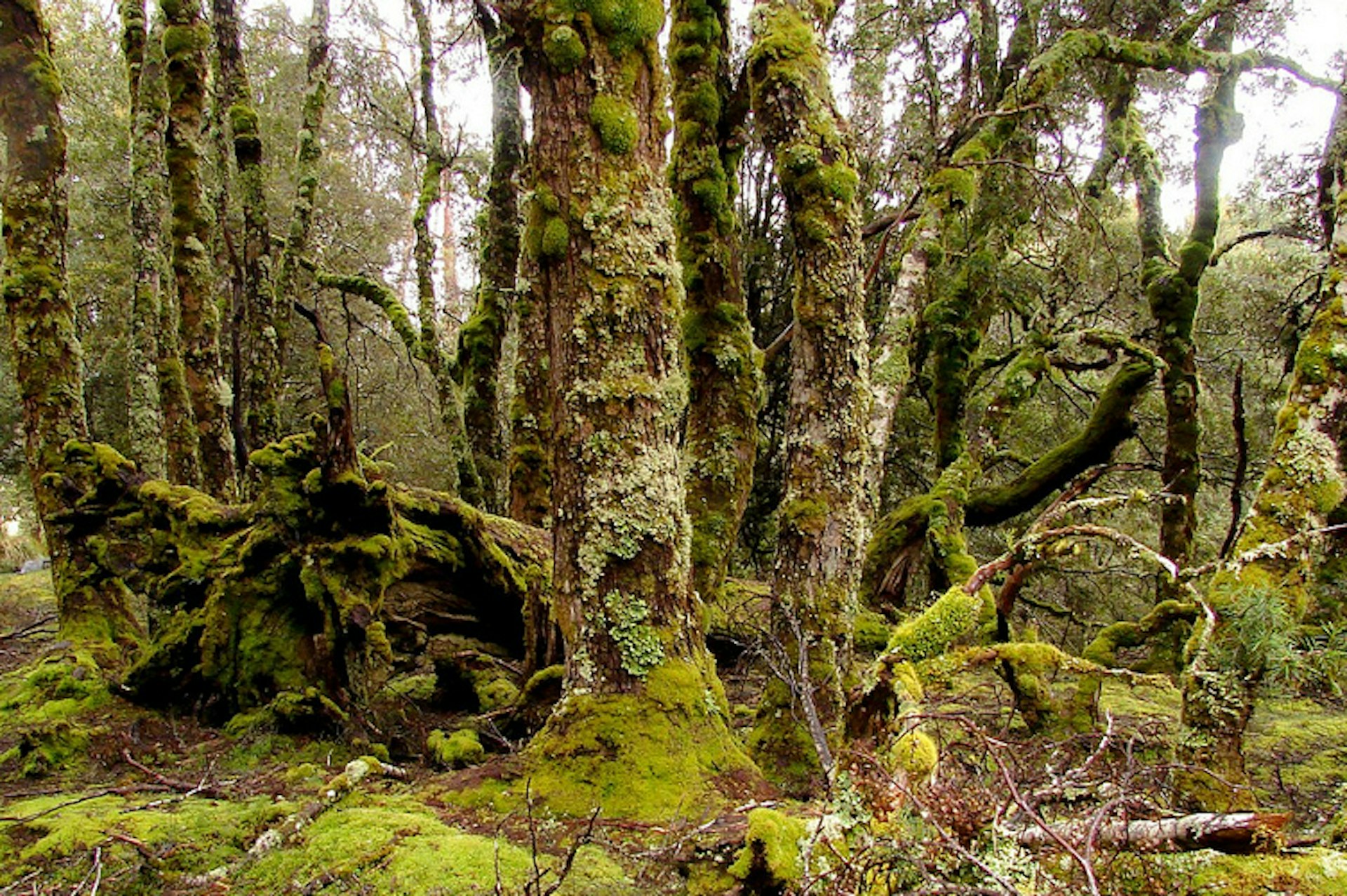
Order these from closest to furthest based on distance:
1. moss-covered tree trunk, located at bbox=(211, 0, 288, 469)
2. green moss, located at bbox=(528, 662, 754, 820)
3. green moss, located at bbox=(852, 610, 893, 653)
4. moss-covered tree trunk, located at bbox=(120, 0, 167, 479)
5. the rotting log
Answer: green moss, located at bbox=(528, 662, 754, 820)
the rotting log
green moss, located at bbox=(852, 610, 893, 653)
moss-covered tree trunk, located at bbox=(120, 0, 167, 479)
moss-covered tree trunk, located at bbox=(211, 0, 288, 469)

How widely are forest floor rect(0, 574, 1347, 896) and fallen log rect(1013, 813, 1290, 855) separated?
0.02 metres

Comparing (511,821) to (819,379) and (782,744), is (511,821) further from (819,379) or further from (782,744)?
(819,379)

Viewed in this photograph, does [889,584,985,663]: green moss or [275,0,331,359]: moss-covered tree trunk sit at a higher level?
[275,0,331,359]: moss-covered tree trunk

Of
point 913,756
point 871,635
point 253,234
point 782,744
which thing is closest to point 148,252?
point 253,234

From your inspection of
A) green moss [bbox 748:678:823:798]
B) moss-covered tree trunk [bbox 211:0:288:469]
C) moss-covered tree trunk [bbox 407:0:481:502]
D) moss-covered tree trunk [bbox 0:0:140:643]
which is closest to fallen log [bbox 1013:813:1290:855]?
green moss [bbox 748:678:823:798]

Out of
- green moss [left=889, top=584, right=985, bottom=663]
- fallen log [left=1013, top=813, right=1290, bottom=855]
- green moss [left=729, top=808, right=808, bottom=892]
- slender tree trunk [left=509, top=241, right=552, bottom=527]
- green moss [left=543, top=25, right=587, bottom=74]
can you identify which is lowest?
green moss [left=729, top=808, right=808, bottom=892]

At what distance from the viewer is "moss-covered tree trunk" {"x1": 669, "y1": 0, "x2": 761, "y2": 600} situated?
5.35 meters

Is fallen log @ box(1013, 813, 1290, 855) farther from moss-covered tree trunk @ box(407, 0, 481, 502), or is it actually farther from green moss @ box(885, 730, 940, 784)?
moss-covered tree trunk @ box(407, 0, 481, 502)

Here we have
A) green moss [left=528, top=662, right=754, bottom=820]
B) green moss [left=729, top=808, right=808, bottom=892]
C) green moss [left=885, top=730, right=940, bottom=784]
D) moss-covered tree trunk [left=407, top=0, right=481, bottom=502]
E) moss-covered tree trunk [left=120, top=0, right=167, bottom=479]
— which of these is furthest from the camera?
moss-covered tree trunk [left=407, top=0, right=481, bottom=502]

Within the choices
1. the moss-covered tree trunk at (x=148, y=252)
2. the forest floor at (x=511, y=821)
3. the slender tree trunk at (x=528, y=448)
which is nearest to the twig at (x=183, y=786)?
the forest floor at (x=511, y=821)

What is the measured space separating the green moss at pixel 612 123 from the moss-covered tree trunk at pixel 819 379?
3.96 ft

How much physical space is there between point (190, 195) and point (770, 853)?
8.19 m

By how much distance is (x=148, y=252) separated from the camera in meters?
7.62

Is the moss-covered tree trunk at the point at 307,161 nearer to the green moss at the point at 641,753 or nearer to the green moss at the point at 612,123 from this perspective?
the green moss at the point at 612,123
